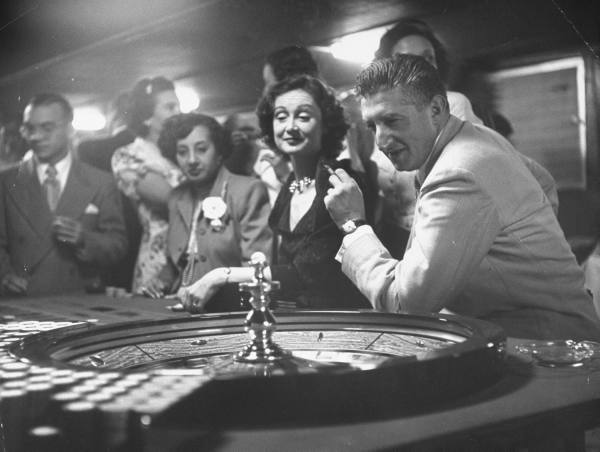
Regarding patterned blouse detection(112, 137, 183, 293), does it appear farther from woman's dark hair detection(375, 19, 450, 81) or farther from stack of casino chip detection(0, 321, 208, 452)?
stack of casino chip detection(0, 321, 208, 452)

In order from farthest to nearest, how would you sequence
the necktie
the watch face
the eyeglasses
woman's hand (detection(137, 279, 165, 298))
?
the eyeglasses < the necktie < woman's hand (detection(137, 279, 165, 298)) < the watch face

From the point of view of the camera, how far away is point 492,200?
1305mm

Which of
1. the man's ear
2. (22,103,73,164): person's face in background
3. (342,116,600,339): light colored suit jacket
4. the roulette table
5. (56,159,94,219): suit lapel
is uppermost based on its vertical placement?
(22,103,73,164): person's face in background

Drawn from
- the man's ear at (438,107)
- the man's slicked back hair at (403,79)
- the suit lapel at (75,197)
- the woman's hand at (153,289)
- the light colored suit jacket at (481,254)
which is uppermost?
the man's slicked back hair at (403,79)

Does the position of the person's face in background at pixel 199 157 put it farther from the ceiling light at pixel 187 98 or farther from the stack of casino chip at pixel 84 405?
the stack of casino chip at pixel 84 405

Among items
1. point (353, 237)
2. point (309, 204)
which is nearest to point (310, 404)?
point (353, 237)

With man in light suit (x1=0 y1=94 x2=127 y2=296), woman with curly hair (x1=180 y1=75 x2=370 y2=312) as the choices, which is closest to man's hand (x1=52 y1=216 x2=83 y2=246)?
man in light suit (x1=0 y1=94 x2=127 y2=296)

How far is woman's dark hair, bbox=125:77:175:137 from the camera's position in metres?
2.48

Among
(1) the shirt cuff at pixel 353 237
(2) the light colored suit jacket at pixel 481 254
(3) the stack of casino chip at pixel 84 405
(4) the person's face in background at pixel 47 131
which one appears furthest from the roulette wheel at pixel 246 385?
(4) the person's face in background at pixel 47 131

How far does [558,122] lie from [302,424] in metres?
1.13

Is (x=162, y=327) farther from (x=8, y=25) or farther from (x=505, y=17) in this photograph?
(x=8, y=25)

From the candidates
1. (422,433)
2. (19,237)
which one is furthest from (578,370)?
(19,237)

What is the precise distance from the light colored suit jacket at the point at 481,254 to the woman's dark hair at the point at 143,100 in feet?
4.20

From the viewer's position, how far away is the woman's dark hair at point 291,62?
1.93 meters
